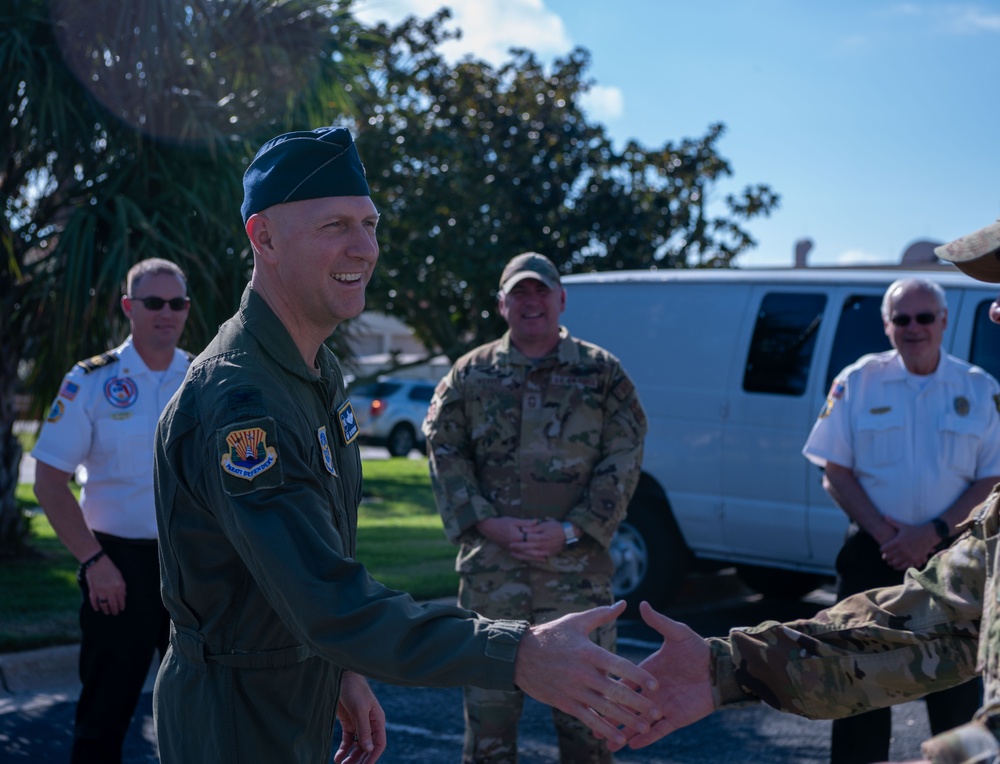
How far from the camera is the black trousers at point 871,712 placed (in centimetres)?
455

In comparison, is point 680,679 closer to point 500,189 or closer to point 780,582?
point 780,582

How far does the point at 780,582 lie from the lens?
886cm

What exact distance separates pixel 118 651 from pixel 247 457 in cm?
251

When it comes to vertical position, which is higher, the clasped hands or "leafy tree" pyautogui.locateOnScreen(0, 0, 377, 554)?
"leafy tree" pyautogui.locateOnScreen(0, 0, 377, 554)

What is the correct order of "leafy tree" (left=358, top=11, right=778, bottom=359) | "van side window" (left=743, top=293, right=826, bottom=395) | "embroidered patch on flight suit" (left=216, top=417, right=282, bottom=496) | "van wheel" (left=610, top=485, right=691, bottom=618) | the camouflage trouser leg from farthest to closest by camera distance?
"leafy tree" (left=358, top=11, right=778, bottom=359)
"van wheel" (left=610, top=485, right=691, bottom=618)
"van side window" (left=743, top=293, right=826, bottom=395)
the camouflage trouser leg
"embroidered patch on flight suit" (left=216, top=417, right=282, bottom=496)

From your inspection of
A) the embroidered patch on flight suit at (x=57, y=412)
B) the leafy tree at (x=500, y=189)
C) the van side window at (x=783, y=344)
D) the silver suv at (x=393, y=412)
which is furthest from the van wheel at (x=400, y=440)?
the embroidered patch on flight suit at (x=57, y=412)

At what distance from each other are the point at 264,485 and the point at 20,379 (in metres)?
7.61

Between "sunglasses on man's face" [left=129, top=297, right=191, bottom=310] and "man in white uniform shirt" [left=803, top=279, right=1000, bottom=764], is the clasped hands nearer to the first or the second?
"man in white uniform shirt" [left=803, top=279, right=1000, bottom=764]

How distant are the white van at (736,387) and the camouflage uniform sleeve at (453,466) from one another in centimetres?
320

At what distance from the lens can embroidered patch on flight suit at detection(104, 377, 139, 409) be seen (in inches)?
178

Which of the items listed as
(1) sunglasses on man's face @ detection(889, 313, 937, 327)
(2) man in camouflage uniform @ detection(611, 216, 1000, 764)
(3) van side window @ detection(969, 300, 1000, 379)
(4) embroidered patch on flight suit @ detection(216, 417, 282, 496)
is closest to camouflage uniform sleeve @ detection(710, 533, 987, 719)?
(2) man in camouflage uniform @ detection(611, 216, 1000, 764)

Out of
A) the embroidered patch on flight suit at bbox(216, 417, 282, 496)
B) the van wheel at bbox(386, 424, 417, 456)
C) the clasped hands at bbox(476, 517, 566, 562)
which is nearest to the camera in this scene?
the embroidered patch on flight suit at bbox(216, 417, 282, 496)

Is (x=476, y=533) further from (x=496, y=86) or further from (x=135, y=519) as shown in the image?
(x=496, y=86)

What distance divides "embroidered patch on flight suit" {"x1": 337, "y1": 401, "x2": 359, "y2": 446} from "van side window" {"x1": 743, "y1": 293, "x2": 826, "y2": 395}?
525cm
